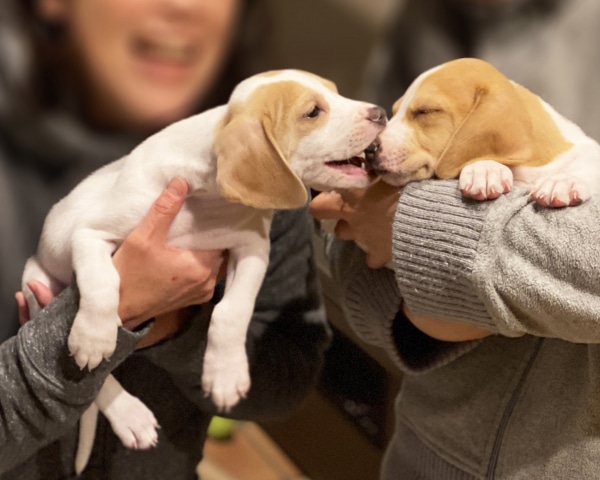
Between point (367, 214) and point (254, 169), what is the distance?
21 centimetres

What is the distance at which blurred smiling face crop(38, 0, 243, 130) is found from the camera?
1.08 meters

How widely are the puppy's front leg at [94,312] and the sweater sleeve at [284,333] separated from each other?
0.62 feet

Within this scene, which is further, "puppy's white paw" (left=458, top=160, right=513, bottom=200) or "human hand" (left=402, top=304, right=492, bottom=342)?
"human hand" (left=402, top=304, right=492, bottom=342)

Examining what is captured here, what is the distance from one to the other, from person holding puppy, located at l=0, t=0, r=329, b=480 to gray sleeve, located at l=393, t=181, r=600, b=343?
25 centimetres

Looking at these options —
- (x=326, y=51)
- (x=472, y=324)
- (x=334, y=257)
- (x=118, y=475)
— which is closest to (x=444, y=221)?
(x=472, y=324)

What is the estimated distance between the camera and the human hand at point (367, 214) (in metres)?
0.89

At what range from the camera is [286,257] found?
1.02 meters

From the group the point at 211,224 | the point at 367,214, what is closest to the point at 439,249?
the point at 367,214

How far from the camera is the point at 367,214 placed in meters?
0.90

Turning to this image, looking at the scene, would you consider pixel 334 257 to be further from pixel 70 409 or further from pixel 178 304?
pixel 70 409

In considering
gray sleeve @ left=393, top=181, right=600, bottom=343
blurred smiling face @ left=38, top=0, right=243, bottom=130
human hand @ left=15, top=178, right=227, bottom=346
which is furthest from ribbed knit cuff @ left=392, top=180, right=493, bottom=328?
blurred smiling face @ left=38, top=0, right=243, bottom=130

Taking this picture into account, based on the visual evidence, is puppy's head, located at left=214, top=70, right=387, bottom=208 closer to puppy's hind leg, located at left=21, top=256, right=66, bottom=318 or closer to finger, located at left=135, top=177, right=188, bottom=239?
finger, located at left=135, top=177, right=188, bottom=239

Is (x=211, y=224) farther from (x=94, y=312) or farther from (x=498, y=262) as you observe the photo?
(x=498, y=262)

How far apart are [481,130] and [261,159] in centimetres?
26
